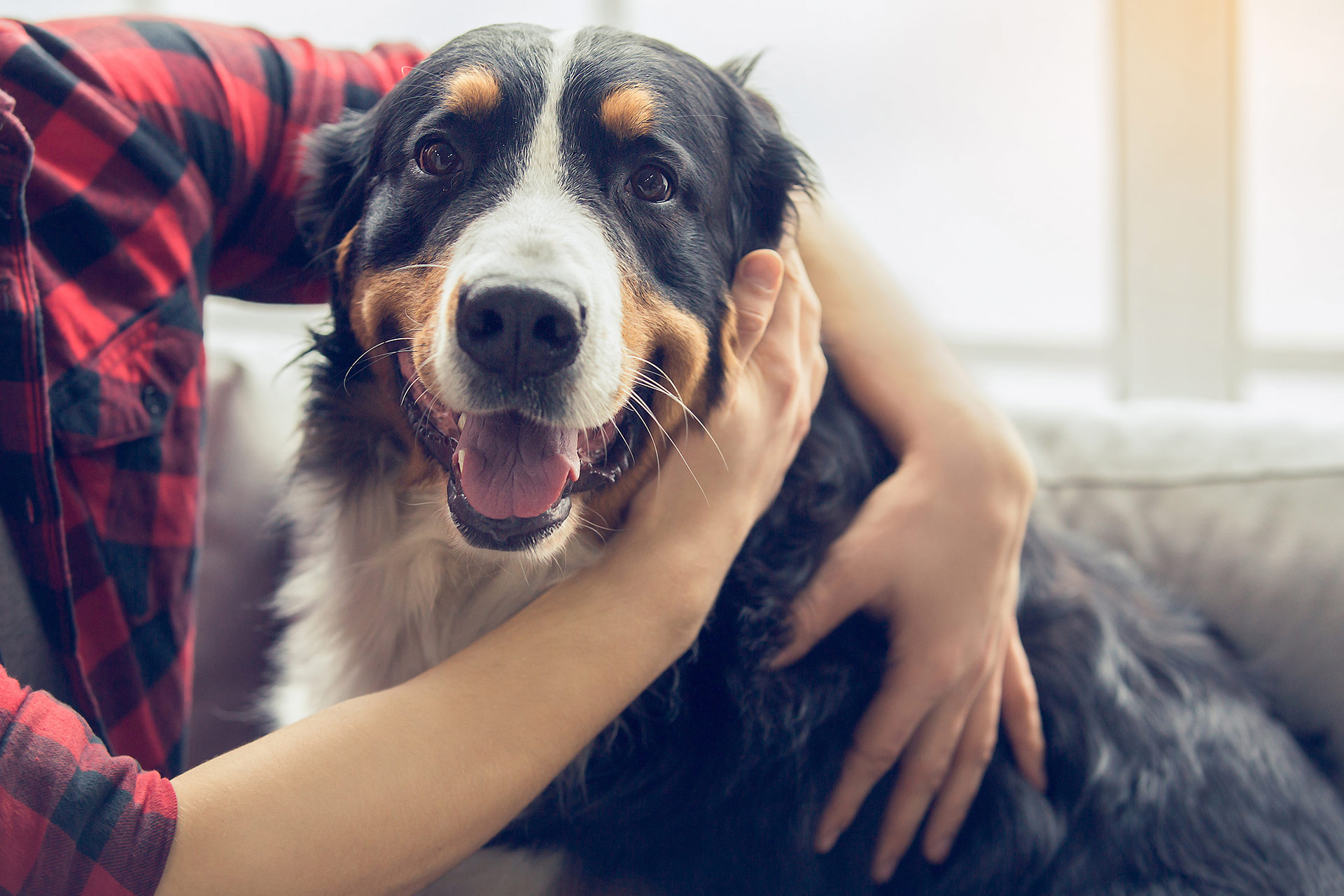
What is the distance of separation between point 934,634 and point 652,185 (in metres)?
0.62

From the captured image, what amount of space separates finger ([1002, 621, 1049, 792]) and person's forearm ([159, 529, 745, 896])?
1.42ft

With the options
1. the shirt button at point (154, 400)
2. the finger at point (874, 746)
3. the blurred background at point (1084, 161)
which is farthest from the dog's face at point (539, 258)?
the blurred background at point (1084, 161)

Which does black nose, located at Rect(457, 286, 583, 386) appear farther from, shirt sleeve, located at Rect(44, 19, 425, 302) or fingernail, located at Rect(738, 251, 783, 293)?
shirt sleeve, located at Rect(44, 19, 425, 302)

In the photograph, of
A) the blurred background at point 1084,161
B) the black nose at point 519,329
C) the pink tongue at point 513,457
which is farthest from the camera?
the blurred background at point 1084,161

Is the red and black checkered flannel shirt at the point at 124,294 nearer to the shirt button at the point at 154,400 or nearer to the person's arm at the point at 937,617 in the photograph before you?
the shirt button at the point at 154,400

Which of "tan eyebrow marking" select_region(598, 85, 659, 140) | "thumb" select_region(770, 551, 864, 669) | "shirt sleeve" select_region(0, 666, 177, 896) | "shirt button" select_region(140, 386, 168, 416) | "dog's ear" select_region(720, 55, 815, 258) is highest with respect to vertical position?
"tan eyebrow marking" select_region(598, 85, 659, 140)

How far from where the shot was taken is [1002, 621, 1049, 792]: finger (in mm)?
1135

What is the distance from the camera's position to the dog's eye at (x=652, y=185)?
110cm

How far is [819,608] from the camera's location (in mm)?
1101

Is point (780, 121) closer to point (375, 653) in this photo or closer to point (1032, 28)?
point (375, 653)

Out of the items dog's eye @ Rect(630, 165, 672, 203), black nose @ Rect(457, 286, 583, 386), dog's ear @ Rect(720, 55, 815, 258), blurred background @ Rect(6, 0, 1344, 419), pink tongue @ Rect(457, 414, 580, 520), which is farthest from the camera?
blurred background @ Rect(6, 0, 1344, 419)

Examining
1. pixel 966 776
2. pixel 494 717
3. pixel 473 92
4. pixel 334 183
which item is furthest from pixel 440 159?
pixel 966 776

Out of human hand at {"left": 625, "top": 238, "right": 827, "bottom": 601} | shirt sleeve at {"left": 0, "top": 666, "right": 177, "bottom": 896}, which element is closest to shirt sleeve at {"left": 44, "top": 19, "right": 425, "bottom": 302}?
human hand at {"left": 625, "top": 238, "right": 827, "bottom": 601}

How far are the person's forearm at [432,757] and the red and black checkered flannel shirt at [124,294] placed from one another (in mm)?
233
